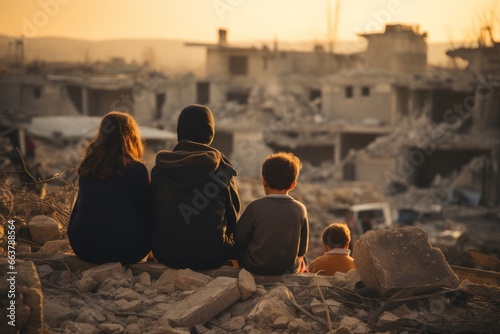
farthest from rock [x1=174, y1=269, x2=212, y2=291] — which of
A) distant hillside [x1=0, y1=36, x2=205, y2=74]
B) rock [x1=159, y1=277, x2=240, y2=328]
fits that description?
distant hillside [x1=0, y1=36, x2=205, y2=74]

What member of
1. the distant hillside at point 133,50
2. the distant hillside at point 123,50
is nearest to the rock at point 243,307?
the distant hillside at point 133,50

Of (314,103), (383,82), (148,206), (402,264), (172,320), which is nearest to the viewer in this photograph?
(172,320)

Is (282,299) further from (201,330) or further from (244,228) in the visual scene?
(244,228)

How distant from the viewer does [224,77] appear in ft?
120

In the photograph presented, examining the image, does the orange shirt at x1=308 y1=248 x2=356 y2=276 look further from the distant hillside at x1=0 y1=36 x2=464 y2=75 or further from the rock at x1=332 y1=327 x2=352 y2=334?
the distant hillside at x1=0 y1=36 x2=464 y2=75

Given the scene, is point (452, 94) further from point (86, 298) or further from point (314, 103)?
point (86, 298)

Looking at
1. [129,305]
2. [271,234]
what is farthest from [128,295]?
[271,234]

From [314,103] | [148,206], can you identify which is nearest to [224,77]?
[314,103]

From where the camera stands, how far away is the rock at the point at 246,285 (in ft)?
15.4

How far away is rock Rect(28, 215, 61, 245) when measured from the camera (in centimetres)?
619

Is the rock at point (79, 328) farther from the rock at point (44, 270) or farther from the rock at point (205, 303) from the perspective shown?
the rock at point (44, 270)

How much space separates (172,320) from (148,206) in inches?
42.6

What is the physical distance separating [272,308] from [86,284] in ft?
4.26

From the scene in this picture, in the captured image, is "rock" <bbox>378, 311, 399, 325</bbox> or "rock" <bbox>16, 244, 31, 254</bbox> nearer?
"rock" <bbox>378, 311, 399, 325</bbox>
